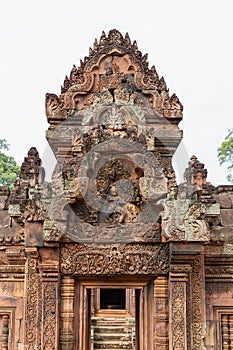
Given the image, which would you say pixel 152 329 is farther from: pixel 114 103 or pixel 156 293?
pixel 114 103

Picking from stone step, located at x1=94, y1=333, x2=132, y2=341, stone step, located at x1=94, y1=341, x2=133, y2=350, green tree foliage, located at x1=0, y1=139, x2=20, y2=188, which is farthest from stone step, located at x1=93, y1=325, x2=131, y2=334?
green tree foliage, located at x1=0, y1=139, x2=20, y2=188

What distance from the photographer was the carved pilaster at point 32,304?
660 cm

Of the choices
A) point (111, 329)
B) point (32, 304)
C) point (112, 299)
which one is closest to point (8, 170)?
point (112, 299)

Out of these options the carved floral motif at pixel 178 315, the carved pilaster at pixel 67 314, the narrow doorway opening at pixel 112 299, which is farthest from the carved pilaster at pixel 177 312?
the narrow doorway opening at pixel 112 299

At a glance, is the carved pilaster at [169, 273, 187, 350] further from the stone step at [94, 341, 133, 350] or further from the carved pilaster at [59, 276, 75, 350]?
the stone step at [94, 341, 133, 350]

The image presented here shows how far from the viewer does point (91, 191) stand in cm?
671

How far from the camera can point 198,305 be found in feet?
22.5

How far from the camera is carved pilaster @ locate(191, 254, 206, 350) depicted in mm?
6730

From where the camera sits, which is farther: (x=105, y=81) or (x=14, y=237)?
(x=105, y=81)

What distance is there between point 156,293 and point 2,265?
2.67 meters

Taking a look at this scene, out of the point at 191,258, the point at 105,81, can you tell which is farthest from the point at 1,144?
the point at 191,258

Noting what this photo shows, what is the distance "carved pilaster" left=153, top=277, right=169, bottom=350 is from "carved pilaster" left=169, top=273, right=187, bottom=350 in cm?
22

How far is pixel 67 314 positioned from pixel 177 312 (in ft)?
5.20

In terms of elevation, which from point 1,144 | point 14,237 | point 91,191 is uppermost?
point 1,144
